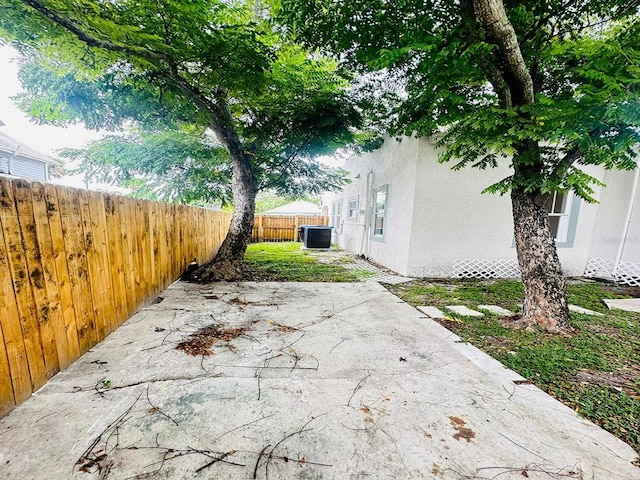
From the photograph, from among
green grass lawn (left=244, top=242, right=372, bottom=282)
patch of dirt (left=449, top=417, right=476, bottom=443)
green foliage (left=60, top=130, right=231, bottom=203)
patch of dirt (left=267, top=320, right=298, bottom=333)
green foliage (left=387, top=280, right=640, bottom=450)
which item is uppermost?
green foliage (left=60, top=130, right=231, bottom=203)

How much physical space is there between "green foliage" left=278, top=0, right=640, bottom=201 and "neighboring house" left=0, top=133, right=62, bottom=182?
528 inches

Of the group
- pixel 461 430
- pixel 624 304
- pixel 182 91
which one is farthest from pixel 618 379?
pixel 182 91

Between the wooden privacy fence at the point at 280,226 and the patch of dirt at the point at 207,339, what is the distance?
458 inches

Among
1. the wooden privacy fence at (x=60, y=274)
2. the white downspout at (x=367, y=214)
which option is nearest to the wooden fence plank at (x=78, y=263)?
the wooden privacy fence at (x=60, y=274)

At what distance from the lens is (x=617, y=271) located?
6.14 metres

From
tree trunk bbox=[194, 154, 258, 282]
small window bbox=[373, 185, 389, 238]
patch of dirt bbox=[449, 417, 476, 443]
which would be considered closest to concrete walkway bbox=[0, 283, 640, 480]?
patch of dirt bbox=[449, 417, 476, 443]

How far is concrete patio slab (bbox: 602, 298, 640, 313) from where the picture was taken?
4.11 m

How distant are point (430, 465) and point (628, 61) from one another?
353 centimetres

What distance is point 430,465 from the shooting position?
1.34 m

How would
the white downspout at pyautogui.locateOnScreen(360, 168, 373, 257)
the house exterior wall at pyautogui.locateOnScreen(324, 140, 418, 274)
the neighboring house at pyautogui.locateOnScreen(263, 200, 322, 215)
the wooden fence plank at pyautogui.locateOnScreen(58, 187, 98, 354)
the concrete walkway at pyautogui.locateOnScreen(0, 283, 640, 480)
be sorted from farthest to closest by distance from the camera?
1. the neighboring house at pyautogui.locateOnScreen(263, 200, 322, 215)
2. the white downspout at pyautogui.locateOnScreen(360, 168, 373, 257)
3. the house exterior wall at pyautogui.locateOnScreen(324, 140, 418, 274)
4. the wooden fence plank at pyautogui.locateOnScreen(58, 187, 98, 354)
5. the concrete walkway at pyautogui.locateOnScreen(0, 283, 640, 480)

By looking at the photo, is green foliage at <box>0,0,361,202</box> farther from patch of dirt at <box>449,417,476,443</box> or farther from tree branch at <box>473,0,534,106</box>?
patch of dirt at <box>449,417,476,443</box>

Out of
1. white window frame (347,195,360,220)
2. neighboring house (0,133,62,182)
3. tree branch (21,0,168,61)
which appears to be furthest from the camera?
neighboring house (0,133,62,182)

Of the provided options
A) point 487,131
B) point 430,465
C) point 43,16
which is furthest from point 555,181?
point 43,16

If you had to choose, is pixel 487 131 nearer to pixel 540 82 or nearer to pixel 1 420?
pixel 540 82
